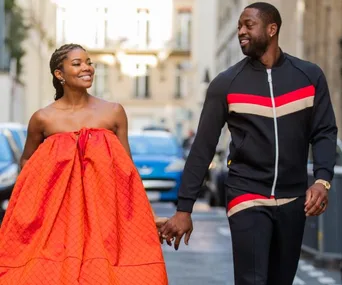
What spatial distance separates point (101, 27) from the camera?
77875mm

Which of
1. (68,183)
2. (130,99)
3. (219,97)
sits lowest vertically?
(130,99)

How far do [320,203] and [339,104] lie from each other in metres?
22.5

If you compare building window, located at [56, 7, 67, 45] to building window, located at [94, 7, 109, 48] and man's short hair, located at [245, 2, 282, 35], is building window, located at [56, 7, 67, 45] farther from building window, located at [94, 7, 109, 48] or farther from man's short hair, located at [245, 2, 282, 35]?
man's short hair, located at [245, 2, 282, 35]

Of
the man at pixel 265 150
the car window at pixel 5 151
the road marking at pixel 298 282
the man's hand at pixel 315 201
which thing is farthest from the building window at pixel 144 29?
the man's hand at pixel 315 201

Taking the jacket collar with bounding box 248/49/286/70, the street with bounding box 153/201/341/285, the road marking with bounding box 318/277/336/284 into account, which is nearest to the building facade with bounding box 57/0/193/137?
the street with bounding box 153/201/341/285

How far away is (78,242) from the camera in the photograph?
19.7 feet

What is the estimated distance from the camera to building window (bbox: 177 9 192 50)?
75.6 meters

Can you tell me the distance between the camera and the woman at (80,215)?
236 inches

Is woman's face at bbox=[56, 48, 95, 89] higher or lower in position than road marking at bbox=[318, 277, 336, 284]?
higher

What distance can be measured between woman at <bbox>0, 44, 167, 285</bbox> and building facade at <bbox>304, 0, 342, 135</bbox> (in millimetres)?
21368

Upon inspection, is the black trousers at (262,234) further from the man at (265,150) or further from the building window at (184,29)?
the building window at (184,29)

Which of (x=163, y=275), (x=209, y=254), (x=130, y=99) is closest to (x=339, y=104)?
(x=209, y=254)

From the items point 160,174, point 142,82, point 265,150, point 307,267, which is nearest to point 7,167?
point 160,174

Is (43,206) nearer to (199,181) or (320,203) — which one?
(199,181)
